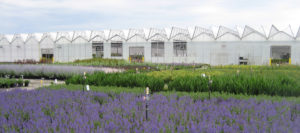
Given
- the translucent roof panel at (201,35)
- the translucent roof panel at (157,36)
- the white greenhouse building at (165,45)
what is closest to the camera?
the white greenhouse building at (165,45)

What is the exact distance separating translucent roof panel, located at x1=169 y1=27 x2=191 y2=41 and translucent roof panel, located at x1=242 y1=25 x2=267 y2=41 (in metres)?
6.69

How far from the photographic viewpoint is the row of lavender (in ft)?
10.3

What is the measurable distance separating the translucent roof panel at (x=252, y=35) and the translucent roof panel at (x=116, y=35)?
15.9 m

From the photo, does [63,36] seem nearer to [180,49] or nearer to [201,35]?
[180,49]

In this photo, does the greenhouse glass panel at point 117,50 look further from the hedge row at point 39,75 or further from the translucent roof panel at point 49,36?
the hedge row at point 39,75

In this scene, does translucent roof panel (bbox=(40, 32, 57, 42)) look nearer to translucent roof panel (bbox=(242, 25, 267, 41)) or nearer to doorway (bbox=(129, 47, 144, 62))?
doorway (bbox=(129, 47, 144, 62))

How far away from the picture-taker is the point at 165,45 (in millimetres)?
33406

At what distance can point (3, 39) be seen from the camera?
142 feet

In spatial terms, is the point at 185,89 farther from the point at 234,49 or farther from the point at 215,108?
the point at 234,49

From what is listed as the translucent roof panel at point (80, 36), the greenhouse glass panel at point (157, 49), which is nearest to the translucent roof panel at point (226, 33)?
the greenhouse glass panel at point (157, 49)

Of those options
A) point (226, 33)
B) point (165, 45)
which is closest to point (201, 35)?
point (226, 33)

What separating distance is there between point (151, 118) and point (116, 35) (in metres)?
32.5

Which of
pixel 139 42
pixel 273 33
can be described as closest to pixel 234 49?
pixel 273 33

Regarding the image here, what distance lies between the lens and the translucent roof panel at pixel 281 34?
92.8ft
